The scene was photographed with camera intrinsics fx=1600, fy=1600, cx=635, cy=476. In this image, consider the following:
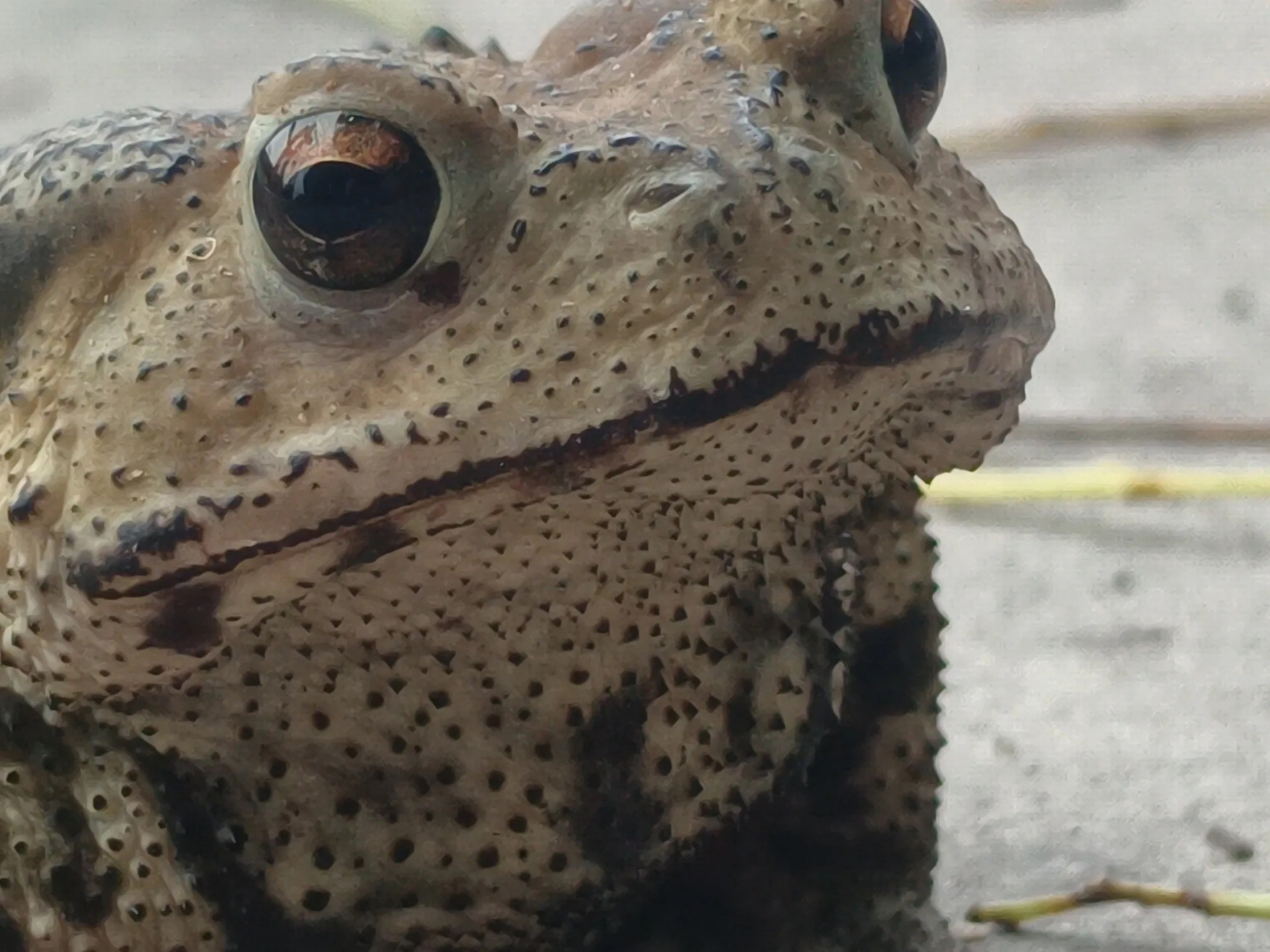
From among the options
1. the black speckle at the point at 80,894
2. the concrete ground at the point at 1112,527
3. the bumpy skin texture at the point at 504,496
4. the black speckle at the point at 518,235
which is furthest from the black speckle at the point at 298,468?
the concrete ground at the point at 1112,527

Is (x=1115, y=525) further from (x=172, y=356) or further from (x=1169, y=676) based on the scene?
(x=172, y=356)

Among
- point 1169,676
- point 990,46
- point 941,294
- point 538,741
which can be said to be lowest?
point 1169,676

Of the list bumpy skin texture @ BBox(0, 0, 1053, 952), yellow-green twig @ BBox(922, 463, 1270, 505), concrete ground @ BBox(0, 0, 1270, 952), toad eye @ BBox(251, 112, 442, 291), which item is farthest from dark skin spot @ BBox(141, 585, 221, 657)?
yellow-green twig @ BBox(922, 463, 1270, 505)

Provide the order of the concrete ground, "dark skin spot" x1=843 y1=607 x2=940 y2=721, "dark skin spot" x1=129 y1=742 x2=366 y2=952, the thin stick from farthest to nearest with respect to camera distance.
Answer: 1. the concrete ground
2. the thin stick
3. "dark skin spot" x1=843 y1=607 x2=940 y2=721
4. "dark skin spot" x1=129 y1=742 x2=366 y2=952

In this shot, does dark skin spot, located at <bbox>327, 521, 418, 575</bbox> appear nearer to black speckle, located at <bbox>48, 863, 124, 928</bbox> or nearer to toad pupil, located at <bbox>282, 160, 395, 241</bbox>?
toad pupil, located at <bbox>282, 160, 395, 241</bbox>

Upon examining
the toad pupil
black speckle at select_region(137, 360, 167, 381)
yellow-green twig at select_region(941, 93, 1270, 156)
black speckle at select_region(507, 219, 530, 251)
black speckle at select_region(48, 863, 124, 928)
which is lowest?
black speckle at select_region(48, 863, 124, 928)

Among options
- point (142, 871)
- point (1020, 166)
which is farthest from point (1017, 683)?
point (1020, 166)

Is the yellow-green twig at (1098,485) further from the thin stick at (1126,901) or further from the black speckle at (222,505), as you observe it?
the black speckle at (222,505)
